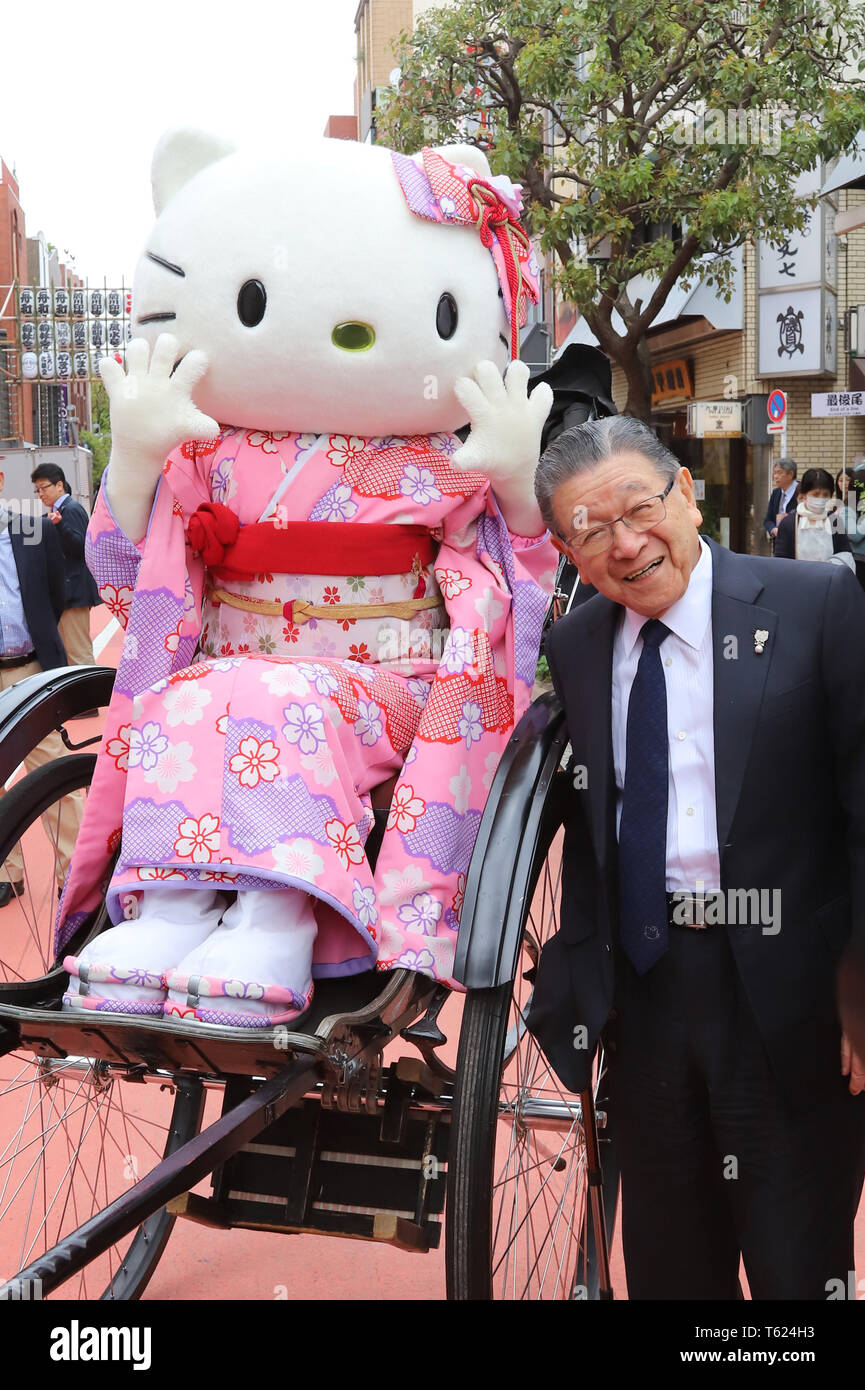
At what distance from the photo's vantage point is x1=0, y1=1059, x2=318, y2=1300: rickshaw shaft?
4.71ft

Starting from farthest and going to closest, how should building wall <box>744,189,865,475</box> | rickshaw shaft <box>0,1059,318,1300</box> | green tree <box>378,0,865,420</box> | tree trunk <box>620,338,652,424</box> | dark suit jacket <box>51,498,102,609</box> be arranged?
building wall <box>744,189,865,475</box>, tree trunk <box>620,338,652,424</box>, green tree <box>378,0,865,420</box>, dark suit jacket <box>51,498,102,609</box>, rickshaw shaft <box>0,1059,318,1300</box>

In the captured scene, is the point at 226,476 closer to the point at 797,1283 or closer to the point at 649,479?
the point at 649,479

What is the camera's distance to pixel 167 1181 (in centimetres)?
168

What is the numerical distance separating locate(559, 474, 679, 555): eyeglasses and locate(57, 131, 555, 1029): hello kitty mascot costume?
61cm

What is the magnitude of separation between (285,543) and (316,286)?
1.66 feet

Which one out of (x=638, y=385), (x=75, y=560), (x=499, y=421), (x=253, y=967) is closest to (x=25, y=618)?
(x=75, y=560)

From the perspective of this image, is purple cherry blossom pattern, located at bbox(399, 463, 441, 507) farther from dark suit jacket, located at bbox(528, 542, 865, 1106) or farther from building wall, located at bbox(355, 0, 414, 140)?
building wall, located at bbox(355, 0, 414, 140)

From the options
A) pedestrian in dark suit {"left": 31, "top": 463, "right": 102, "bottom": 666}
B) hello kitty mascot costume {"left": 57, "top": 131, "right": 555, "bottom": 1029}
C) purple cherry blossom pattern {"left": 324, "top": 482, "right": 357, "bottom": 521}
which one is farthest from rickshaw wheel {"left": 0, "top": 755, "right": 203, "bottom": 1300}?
pedestrian in dark suit {"left": 31, "top": 463, "right": 102, "bottom": 666}

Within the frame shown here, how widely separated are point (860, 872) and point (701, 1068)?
1.32 ft

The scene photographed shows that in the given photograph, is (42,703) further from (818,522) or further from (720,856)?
(818,522)

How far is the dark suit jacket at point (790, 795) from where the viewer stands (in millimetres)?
1949

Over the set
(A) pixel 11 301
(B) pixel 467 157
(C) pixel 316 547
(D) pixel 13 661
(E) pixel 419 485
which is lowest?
(C) pixel 316 547

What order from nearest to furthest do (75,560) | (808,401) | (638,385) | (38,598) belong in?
(38,598), (75,560), (638,385), (808,401)
